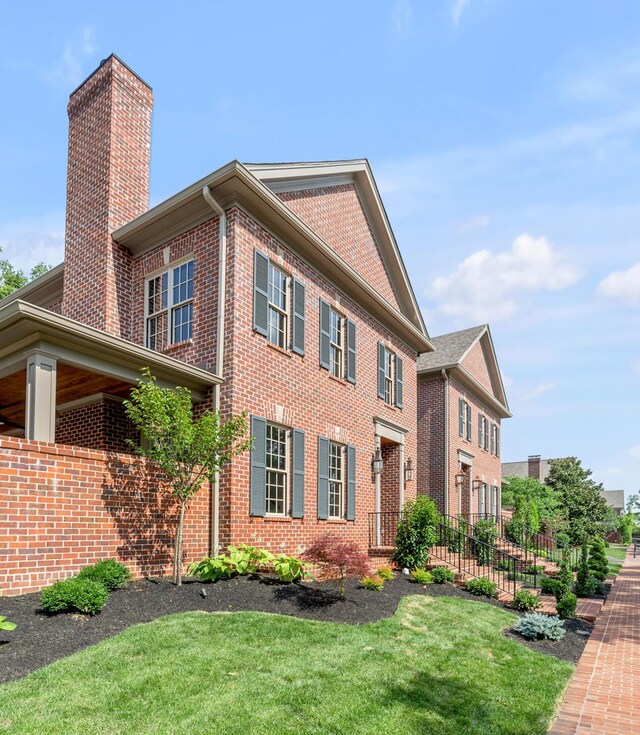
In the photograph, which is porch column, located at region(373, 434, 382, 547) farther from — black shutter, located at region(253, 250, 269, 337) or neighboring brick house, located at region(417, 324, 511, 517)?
black shutter, located at region(253, 250, 269, 337)

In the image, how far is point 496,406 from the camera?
94.4ft

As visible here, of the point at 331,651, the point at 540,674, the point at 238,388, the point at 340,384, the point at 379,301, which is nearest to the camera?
the point at 331,651

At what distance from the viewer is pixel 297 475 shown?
12289 millimetres

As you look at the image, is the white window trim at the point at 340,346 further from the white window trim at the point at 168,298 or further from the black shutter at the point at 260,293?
the white window trim at the point at 168,298

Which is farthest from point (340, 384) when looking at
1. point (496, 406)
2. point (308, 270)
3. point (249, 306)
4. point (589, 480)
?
point (589, 480)

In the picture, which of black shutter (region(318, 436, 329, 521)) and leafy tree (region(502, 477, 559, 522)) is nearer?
black shutter (region(318, 436, 329, 521))

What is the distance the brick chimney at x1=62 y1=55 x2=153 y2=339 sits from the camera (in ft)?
43.2

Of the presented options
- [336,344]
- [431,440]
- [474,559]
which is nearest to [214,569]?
[336,344]

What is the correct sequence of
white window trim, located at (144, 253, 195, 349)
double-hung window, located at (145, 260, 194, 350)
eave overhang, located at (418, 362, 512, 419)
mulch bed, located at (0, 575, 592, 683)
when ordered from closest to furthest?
mulch bed, located at (0, 575, 592, 683) < double-hung window, located at (145, 260, 194, 350) < white window trim, located at (144, 253, 195, 349) < eave overhang, located at (418, 362, 512, 419)

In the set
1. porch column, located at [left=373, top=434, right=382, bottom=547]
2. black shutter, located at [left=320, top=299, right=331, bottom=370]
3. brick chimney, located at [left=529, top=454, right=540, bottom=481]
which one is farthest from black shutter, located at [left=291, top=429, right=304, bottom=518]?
brick chimney, located at [left=529, top=454, right=540, bottom=481]

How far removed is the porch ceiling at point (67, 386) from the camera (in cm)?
1040

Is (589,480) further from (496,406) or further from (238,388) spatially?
(238,388)

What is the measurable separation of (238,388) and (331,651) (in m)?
5.15

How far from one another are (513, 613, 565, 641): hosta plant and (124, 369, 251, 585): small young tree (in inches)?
194
